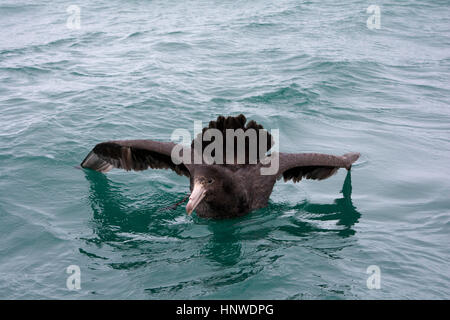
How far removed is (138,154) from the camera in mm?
7094

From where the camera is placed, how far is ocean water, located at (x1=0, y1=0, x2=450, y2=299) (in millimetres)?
5426

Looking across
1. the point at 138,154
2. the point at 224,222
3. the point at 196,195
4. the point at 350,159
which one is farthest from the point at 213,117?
the point at 196,195

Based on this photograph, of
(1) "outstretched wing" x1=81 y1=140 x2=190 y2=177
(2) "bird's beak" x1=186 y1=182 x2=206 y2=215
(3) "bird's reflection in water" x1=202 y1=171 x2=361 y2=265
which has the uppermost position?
(1) "outstretched wing" x1=81 y1=140 x2=190 y2=177

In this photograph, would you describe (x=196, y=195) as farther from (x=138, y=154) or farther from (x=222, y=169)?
(x=138, y=154)

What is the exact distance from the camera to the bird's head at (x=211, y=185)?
5932 mm

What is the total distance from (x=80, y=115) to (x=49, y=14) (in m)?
10.5

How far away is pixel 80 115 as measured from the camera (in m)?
9.88

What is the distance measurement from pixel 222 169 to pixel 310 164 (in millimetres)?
1405

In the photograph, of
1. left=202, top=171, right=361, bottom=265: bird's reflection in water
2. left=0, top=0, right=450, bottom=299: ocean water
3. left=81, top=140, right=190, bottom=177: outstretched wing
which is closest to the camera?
left=0, top=0, right=450, bottom=299: ocean water

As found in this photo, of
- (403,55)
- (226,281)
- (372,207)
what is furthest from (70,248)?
(403,55)

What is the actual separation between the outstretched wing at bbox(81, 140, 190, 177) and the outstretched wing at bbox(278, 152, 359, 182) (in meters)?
1.40

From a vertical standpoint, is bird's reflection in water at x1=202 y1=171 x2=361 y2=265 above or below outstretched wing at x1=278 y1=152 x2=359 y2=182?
below

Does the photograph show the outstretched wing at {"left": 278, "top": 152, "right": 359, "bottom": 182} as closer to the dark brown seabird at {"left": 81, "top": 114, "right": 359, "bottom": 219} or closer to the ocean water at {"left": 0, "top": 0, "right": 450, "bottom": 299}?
the dark brown seabird at {"left": 81, "top": 114, "right": 359, "bottom": 219}

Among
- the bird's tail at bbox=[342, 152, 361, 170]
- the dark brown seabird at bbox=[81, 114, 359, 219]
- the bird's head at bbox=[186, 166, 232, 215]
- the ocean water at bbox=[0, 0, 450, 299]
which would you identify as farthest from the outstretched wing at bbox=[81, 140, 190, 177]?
the bird's tail at bbox=[342, 152, 361, 170]
